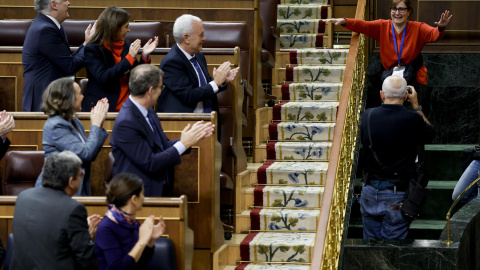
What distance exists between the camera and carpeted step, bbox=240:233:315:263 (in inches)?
163

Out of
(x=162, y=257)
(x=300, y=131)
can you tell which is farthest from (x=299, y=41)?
(x=162, y=257)

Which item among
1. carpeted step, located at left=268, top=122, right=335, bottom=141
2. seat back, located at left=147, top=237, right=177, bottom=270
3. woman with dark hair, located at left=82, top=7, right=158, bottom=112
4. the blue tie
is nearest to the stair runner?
carpeted step, located at left=268, top=122, right=335, bottom=141

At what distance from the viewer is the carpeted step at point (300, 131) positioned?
16.8 feet

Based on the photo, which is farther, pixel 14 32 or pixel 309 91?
pixel 309 91

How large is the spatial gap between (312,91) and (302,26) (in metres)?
0.87

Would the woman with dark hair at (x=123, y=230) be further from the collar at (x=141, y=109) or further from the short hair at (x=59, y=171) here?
the collar at (x=141, y=109)

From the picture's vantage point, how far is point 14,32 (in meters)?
5.19

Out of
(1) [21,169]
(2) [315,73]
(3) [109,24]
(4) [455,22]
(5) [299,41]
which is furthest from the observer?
(4) [455,22]

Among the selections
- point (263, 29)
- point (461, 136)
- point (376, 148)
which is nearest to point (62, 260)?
point (376, 148)

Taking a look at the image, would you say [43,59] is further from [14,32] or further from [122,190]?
[122,190]

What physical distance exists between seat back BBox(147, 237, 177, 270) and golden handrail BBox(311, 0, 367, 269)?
582 mm

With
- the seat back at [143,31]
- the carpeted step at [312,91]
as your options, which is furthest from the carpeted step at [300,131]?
the seat back at [143,31]

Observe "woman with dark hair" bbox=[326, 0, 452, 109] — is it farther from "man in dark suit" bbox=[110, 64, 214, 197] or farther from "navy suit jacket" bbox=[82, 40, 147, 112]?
"man in dark suit" bbox=[110, 64, 214, 197]

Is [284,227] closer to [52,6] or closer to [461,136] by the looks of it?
[52,6]
